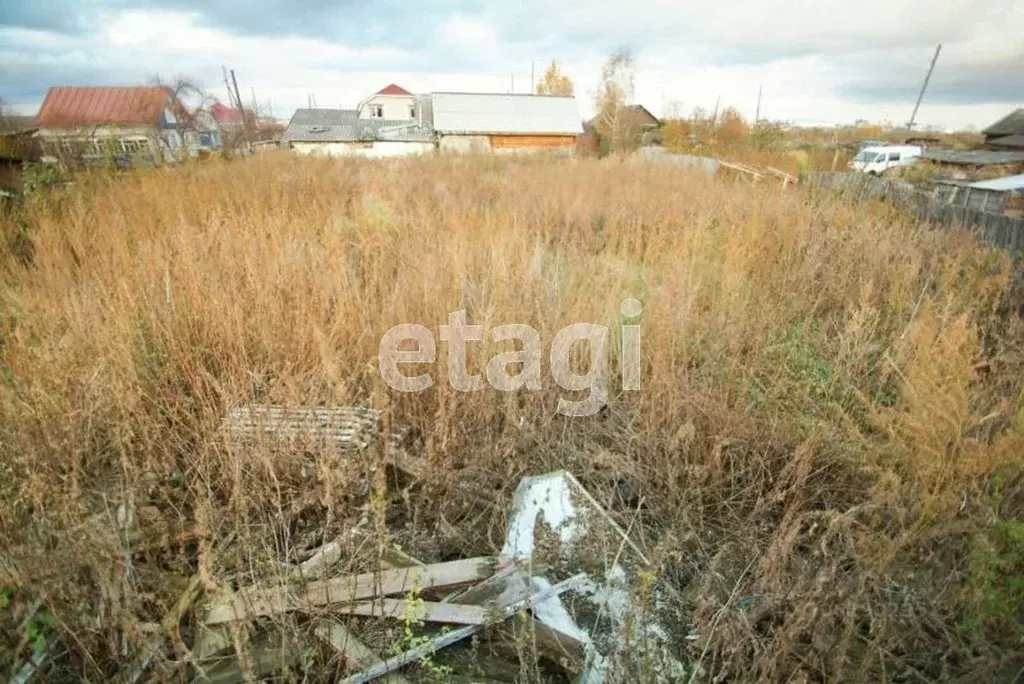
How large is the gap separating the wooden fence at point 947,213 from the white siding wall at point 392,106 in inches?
1068

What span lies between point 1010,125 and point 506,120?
92.7 feet

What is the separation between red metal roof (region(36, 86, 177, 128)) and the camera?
3219 cm

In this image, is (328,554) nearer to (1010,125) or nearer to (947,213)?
(947,213)

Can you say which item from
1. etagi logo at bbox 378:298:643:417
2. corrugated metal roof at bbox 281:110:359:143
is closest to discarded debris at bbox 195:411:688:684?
etagi logo at bbox 378:298:643:417

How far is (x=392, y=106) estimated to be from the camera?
30.0m

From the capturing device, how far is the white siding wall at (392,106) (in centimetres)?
2977

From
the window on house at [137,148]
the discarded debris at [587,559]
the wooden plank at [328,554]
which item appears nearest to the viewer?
the discarded debris at [587,559]

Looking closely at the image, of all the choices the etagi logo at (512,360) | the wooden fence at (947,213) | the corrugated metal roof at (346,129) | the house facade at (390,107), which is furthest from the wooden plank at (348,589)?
the house facade at (390,107)

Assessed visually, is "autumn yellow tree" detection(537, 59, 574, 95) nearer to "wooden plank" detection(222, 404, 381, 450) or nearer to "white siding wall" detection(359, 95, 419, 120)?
"white siding wall" detection(359, 95, 419, 120)

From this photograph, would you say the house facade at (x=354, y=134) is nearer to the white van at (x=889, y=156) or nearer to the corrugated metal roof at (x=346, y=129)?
the corrugated metal roof at (x=346, y=129)

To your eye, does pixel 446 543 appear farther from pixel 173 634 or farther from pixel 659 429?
pixel 659 429

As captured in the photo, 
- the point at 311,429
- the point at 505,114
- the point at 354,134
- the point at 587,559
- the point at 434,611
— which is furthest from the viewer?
the point at 505,114

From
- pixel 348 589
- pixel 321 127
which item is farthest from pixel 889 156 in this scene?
pixel 321 127

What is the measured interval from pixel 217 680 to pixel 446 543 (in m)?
0.86
